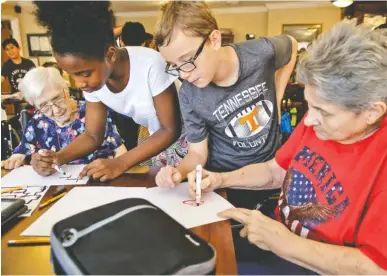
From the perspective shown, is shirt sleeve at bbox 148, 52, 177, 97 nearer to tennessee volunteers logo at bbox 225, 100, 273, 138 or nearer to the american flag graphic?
tennessee volunteers logo at bbox 225, 100, 273, 138

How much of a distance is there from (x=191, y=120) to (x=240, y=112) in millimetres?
172

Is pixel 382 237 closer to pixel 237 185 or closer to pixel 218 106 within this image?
pixel 237 185

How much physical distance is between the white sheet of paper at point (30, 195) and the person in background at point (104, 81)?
114 millimetres

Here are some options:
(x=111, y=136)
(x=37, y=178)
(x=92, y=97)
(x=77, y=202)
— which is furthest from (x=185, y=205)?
(x=111, y=136)

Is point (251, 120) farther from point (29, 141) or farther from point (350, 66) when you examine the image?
point (29, 141)

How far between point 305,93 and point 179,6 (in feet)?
1.60

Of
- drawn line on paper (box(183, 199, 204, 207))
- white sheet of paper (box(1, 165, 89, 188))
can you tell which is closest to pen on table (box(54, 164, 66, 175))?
white sheet of paper (box(1, 165, 89, 188))

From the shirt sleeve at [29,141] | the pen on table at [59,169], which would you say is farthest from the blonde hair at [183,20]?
the shirt sleeve at [29,141]

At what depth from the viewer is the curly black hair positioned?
1.06 metres

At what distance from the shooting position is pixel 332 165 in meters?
0.90

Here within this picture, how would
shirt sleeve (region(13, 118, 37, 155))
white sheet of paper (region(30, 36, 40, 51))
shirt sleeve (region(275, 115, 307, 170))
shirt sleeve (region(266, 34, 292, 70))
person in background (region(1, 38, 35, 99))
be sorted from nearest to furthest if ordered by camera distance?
shirt sleeve (region(275, 115, 307, 170))
shirt sleeve (region(266, 34, 292, 70))
shirt sleeve (region(13, 118, 37, 155))
person in background (region(1, 38, 35, 99))
white sheet of paper (region(30, 36, 40, 51))

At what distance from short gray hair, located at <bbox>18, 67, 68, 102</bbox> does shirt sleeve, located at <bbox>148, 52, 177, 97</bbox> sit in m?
0.51

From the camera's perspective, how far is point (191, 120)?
125 centimetres

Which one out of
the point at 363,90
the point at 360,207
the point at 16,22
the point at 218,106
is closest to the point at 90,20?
the point at 218,106
